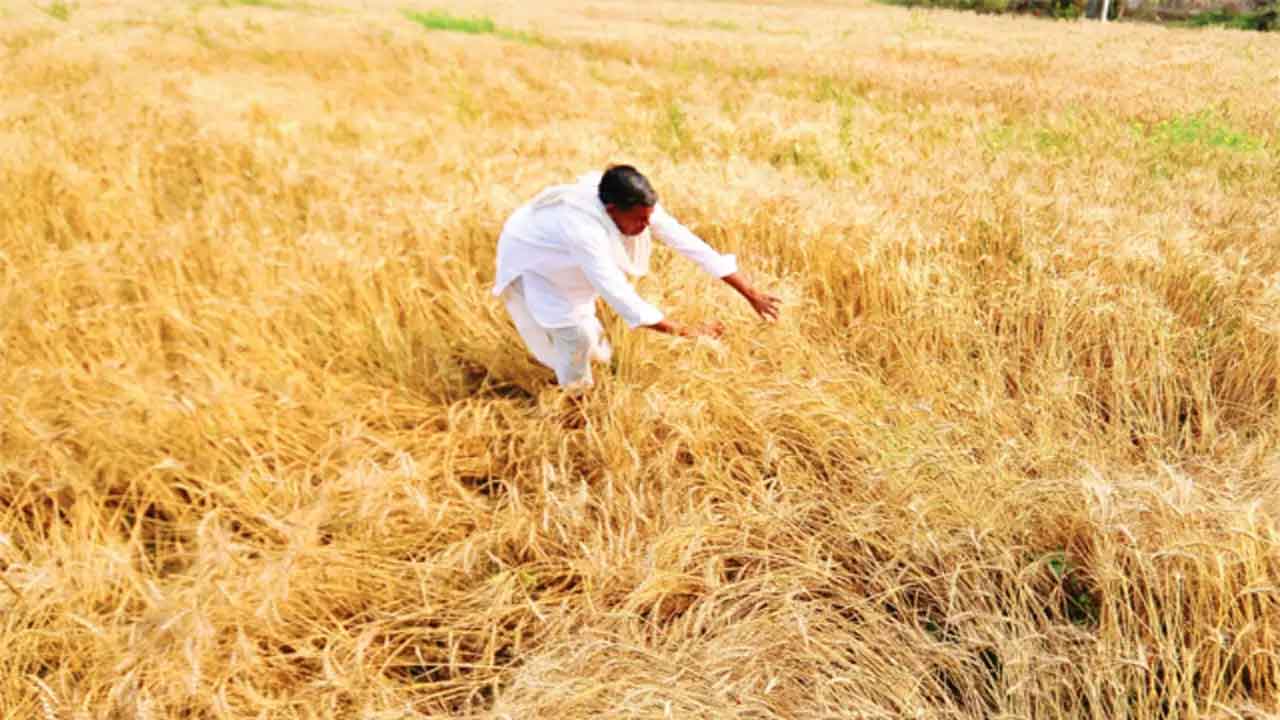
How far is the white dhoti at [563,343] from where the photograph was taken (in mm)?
2791

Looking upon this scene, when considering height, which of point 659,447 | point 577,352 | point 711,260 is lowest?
point 659,447

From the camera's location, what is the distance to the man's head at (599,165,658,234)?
92.3 inches

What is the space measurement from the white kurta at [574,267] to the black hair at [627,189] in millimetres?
128

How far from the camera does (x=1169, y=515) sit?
1.67 metres

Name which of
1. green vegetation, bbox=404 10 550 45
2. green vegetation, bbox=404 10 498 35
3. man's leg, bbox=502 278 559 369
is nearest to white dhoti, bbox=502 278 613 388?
man's leg, bbox=502 278 559 369

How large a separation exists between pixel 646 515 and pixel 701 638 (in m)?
0.51

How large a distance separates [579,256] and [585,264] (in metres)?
0.03

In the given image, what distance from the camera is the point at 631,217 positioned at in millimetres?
2412

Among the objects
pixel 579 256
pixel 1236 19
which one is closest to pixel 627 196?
pixel 579 256

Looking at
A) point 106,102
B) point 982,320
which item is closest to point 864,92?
point 982,320

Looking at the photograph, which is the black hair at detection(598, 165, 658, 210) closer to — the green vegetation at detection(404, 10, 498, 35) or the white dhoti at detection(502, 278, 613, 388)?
the white dhoti at detection(502, 278, 613, 388)

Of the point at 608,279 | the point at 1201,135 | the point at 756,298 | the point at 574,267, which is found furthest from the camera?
the point at 1201,135

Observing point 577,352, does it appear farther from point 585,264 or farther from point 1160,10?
point 1160,10

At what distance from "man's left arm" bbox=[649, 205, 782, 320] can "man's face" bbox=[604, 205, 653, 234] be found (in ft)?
0.46
